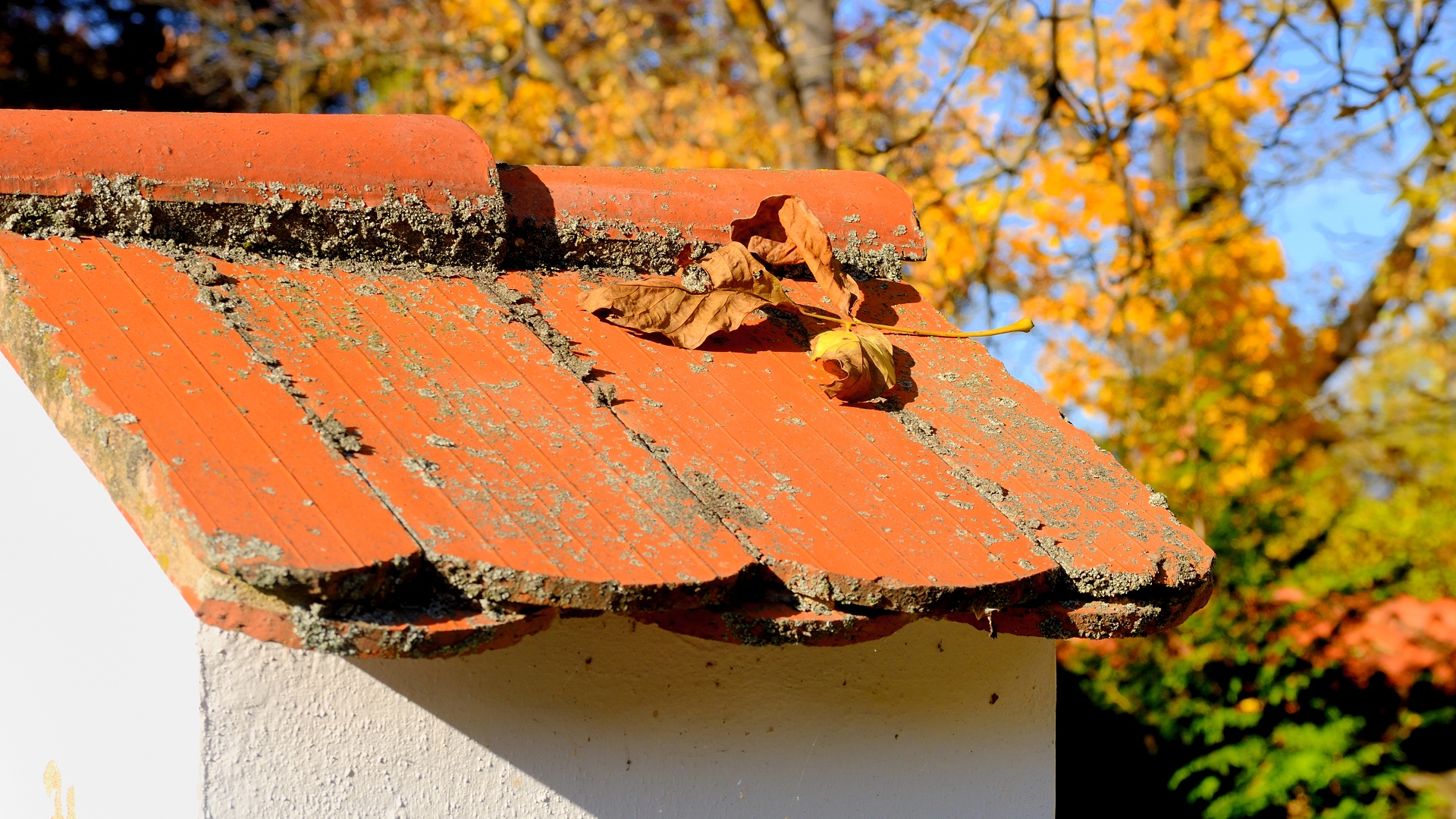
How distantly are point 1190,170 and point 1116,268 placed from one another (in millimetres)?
2681

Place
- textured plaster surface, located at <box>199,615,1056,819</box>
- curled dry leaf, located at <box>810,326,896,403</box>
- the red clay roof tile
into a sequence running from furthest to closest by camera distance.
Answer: curled dry leaf, located at <box>810,326,896,403</box> < textured plaster surface, located at <box>199,615,1056,819</box> < the red clay roof tile

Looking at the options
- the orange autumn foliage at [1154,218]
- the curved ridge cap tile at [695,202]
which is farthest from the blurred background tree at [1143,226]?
the curved ridge cap tile at [695,202]

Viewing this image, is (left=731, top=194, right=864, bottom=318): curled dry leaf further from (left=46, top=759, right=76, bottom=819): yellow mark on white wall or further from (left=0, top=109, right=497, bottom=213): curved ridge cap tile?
(left=46, top=759, right=76, bottom=819): yellow mark on white wall

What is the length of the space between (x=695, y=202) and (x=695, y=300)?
347 millimetres

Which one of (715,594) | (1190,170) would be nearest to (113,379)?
(715,594)

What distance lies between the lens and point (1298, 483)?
18.2ft

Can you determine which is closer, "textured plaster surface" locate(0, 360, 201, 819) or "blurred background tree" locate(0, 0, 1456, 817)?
"textured plaster surface" locate(0, 360, 201, 819)

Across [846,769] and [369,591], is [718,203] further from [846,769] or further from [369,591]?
[369,591]

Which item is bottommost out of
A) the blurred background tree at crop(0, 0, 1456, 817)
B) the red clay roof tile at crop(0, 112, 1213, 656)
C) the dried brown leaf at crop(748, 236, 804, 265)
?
the blurred background tree at crop(0, 0, 1456, 817)

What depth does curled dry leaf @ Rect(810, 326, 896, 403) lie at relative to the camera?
1.93 meters

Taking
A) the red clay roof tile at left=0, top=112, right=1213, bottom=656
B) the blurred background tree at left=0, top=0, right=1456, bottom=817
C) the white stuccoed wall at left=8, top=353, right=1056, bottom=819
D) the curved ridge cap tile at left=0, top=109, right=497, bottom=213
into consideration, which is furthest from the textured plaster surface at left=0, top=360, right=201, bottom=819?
the blurred background tree at left=0, top=0, right=1456, bottom=817

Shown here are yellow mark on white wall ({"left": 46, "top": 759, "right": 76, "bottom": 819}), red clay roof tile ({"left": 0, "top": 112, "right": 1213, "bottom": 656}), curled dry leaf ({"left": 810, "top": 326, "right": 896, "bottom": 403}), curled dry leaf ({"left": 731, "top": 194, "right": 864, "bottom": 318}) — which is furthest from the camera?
curled dry leaf ({"left": 731, "top": 194, "right": 864, "bottom": 318})

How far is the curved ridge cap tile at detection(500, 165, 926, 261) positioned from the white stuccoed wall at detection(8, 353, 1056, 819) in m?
0.87

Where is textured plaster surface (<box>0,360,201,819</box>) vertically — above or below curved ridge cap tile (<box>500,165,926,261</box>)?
below
